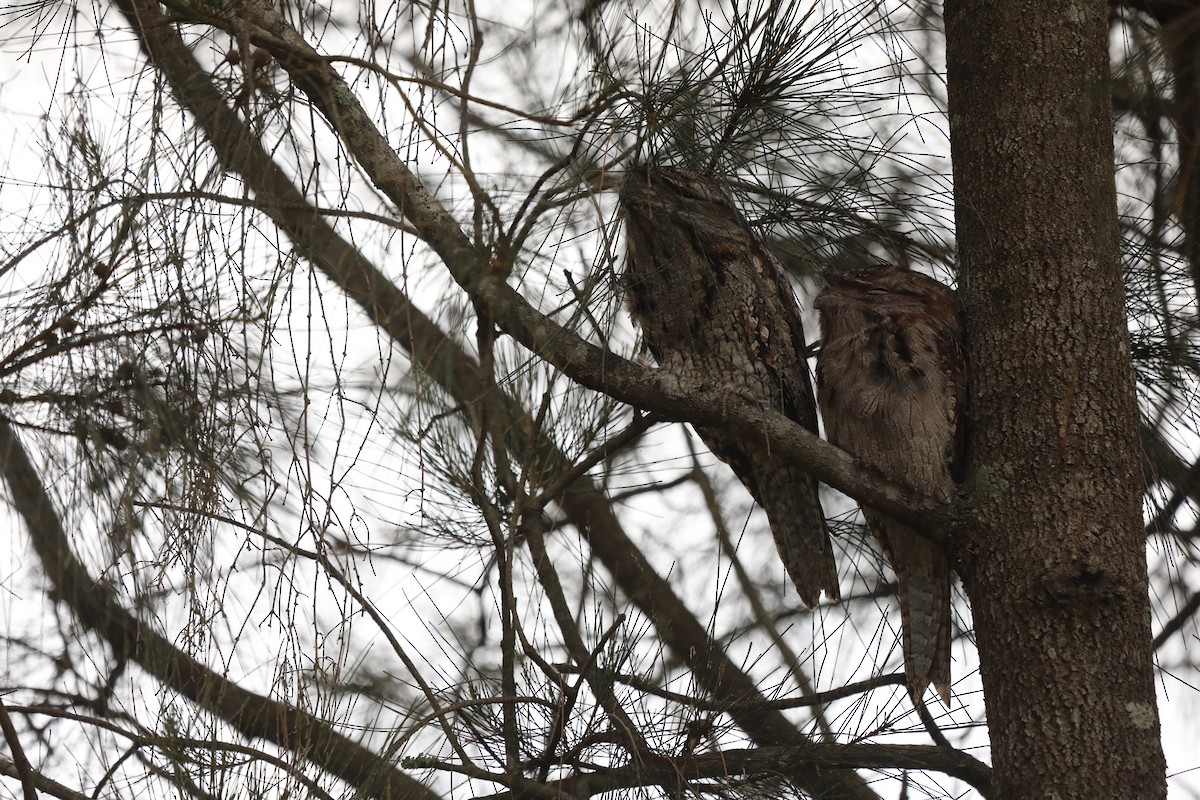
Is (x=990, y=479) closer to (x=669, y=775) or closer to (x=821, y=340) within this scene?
(x=821, y=340)

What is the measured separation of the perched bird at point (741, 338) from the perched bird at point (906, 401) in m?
0.20

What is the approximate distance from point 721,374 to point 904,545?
1.96 feet

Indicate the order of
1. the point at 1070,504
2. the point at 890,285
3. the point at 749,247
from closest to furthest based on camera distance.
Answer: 1. the point at 1070,504
2. the point at 890,285
3. the point at 749,247

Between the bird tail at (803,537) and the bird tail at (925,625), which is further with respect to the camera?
the bird tail at (803,537)

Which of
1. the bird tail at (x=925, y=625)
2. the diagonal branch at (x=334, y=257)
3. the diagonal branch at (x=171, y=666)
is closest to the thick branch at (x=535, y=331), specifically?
the diagonal branch at (x=334, y=257)

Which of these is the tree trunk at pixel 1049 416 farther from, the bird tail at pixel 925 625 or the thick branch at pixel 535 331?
the bird tail at pixel 925 625

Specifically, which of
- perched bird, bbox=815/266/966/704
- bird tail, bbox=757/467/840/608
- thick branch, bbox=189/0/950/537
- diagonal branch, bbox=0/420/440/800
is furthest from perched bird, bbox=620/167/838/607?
diagonal branch, bbox=0/420/440/800

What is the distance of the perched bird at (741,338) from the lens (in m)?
2.58

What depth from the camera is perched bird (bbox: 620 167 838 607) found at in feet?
8.45

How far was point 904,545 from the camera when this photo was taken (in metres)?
2.39

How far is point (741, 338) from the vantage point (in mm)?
2699

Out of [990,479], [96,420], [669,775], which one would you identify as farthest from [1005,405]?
[96,420]

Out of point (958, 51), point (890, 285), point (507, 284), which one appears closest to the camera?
point (507, 284)

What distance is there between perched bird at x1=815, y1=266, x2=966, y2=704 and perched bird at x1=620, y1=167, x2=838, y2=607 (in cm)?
20
